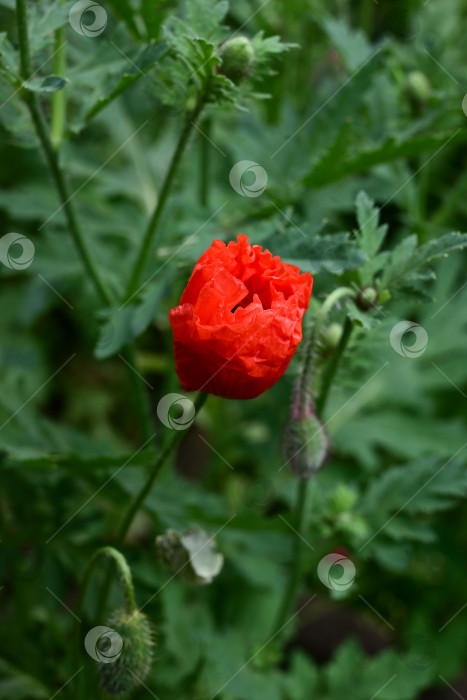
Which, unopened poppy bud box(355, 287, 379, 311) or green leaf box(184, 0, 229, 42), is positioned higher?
green leaf box(184, 0, 229, 42)

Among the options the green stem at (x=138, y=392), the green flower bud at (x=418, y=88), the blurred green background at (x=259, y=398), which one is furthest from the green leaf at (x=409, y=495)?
the green flower bud at (x=418, y=88)

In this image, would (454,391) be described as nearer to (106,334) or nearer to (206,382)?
(106,334)

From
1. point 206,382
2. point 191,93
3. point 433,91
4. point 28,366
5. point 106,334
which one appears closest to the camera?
point 206,382

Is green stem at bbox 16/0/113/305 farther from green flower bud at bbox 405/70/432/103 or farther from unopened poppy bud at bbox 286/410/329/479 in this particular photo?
green flower bud at bbox 405/70/432/103

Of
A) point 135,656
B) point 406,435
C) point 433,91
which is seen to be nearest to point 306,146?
point 433,91

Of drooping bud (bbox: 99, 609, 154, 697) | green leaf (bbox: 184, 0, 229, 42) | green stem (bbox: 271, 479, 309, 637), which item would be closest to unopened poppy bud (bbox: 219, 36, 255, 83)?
green leaf (bbox: 184, 0, 229, 42)

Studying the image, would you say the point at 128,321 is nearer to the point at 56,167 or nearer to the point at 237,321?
the point at 56,167

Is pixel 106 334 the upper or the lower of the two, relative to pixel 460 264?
upper
